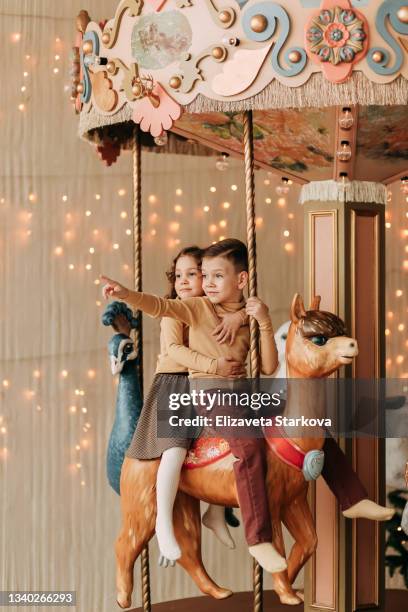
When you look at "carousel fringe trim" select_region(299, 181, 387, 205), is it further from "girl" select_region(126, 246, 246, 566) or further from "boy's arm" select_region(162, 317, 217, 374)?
"boy's arm" select_region(162, 317, 217, 374)

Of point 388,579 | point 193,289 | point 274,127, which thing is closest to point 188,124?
point 274,127

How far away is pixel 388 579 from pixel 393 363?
3.22 feet

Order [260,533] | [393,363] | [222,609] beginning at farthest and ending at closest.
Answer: [393,363]
[222,609]
[260,533]

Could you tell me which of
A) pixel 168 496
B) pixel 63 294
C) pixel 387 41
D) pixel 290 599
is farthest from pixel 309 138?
pixel 63 294

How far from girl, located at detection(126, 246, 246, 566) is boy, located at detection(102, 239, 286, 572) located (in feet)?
0.11

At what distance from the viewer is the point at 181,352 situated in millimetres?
3219

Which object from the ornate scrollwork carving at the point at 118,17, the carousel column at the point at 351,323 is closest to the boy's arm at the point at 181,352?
the carousel column at the point at 351,323

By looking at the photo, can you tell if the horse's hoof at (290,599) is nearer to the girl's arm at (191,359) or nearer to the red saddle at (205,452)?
the red saddle at (205,452)

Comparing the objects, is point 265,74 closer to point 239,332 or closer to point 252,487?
point 239,332

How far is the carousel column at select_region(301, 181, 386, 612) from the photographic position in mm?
3344

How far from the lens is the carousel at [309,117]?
2785 mm

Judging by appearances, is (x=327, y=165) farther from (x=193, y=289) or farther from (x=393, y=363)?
(x=393, y=363)

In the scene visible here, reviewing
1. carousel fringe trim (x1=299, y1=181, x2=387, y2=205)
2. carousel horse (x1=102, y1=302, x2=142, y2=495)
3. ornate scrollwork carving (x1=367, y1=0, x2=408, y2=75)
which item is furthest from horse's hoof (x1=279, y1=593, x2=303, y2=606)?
ornate scrollwork carving (x1=367, y1=0, x2=408, y2=75)

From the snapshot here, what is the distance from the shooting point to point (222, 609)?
11.9 ft
